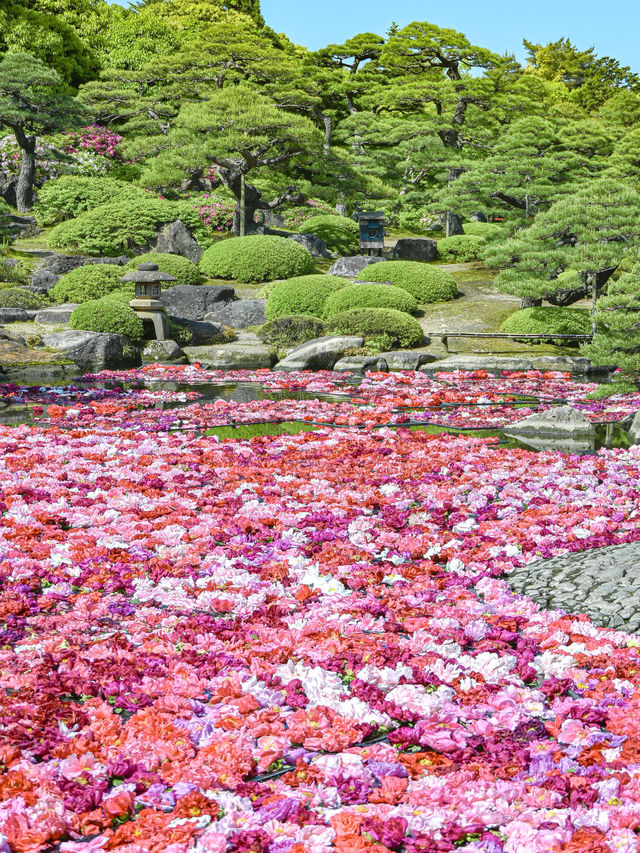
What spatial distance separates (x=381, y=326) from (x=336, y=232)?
42.3 feet

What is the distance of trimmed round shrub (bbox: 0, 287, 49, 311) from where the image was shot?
19.3 m

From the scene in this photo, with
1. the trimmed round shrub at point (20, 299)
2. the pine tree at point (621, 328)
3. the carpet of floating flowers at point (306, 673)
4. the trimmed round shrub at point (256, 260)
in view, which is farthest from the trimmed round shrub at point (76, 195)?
the carpet of floating flowers at point (306, 673)

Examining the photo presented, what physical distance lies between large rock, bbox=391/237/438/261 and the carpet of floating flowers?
71.7 ft

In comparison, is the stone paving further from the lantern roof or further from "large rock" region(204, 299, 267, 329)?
"large rock" region(204, 299, 267, 329)

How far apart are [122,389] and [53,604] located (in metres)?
9.13

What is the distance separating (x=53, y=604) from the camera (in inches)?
170

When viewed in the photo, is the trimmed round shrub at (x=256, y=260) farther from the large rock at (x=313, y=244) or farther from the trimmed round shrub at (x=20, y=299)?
the trimmed round shrub at (x=20, y=299)

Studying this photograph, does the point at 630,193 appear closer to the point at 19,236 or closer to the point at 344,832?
the point at 344,832

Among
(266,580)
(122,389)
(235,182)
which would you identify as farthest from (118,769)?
(235,182)

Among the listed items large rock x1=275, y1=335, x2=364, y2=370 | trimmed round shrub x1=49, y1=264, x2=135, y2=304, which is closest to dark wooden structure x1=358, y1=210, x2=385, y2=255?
trimmed round shrub x1=49, y1=264, x2=135, y2=304

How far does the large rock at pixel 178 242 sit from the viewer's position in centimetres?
2527

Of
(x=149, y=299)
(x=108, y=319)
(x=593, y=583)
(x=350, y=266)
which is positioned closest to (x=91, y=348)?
(x=108, y=319)

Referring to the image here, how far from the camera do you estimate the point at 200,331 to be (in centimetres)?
1844

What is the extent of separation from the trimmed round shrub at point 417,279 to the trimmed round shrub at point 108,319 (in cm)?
784
